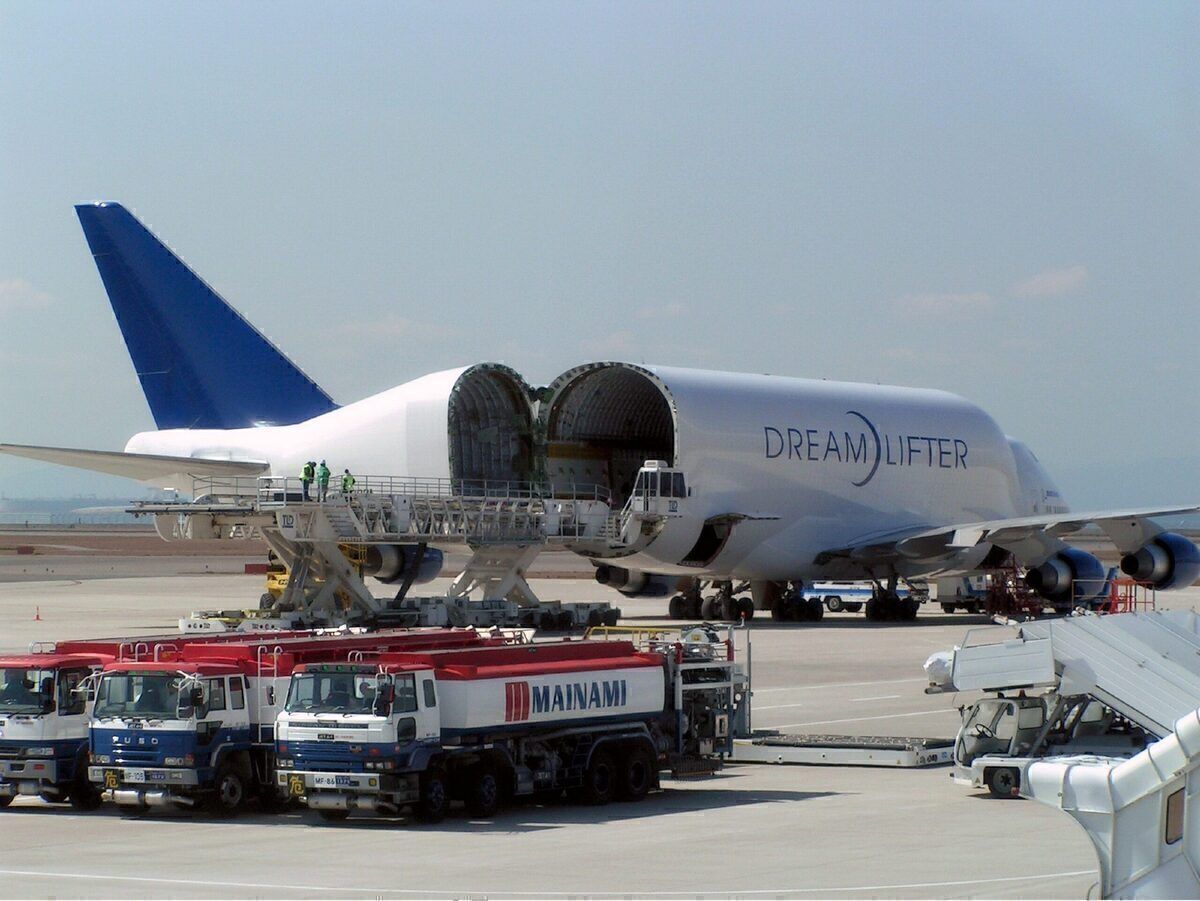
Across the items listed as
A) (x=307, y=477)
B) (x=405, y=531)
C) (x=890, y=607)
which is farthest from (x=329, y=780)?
(x=890, y=607)

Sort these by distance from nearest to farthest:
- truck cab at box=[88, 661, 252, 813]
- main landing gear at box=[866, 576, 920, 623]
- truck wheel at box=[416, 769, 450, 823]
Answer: truck wheel at box=[416, 769, 450, 823] → truck cab at box=[88, 661, 252, 813] → main landing gear at box=[866, 576, 920, 623]

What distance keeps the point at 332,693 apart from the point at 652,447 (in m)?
43.8

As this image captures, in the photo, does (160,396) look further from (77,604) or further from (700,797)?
(700,797)

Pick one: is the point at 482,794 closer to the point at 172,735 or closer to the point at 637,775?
the point at 637,775

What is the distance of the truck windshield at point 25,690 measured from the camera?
912 inches

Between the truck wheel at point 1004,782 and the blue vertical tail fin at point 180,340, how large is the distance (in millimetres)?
40918

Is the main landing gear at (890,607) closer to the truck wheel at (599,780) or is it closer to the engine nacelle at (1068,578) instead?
the engine nacelle at (1068,578)

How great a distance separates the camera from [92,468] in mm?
53406

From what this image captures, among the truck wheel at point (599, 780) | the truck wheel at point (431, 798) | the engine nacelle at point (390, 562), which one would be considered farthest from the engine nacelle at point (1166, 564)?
the truck wheel at point (431, 798)

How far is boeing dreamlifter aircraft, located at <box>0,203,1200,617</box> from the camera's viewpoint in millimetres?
56312

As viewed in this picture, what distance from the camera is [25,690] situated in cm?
2330

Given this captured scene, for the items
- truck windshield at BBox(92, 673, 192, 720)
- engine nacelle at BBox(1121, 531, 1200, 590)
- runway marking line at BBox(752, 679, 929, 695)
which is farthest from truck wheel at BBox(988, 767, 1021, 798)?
engine nacelle at BBox(1121, 531, 1200, 590)

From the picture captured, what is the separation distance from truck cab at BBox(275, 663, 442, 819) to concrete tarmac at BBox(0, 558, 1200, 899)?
0.47m

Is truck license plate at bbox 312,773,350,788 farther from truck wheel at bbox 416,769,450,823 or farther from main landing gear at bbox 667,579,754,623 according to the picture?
main landing gear at bbox 667,579,754,623
